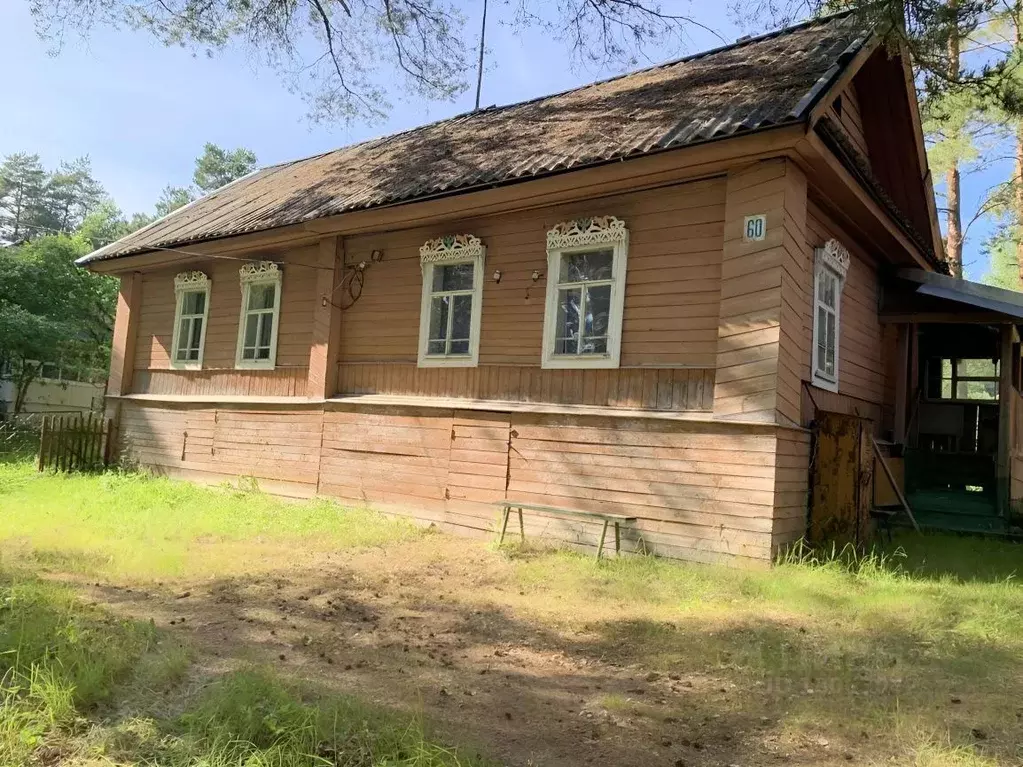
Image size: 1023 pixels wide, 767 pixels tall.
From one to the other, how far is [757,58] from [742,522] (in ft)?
19.5

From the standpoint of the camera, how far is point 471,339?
28.4 feet

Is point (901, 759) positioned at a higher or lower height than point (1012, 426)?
lower

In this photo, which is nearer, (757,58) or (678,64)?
(757,58)

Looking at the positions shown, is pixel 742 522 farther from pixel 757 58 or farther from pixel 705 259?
pixel 757 58

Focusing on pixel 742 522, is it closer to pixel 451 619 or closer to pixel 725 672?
pixel 725 672

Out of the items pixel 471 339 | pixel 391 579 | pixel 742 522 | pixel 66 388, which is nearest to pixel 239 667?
pixel 391 579

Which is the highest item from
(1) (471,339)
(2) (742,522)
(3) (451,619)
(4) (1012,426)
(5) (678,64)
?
(5) (678,64)

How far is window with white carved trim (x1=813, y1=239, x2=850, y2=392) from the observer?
7.68 metres

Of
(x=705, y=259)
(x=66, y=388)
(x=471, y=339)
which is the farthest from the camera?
(x=66, y=388)

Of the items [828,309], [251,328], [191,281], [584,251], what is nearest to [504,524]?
[584,251]

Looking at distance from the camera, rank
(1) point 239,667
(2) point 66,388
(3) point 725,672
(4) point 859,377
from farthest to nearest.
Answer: (2) point 66,388 → (4) point 859,377 → (3) point 725,672 → (1) point 239,667

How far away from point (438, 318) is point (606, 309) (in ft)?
8.09

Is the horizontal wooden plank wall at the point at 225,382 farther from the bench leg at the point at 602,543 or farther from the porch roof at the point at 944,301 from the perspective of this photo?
the porch roof at the point at 944,301

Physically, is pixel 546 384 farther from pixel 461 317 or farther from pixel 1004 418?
pixel 1004 418
